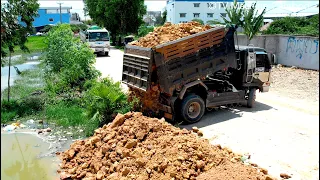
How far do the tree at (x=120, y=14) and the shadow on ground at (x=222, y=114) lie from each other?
28.9m

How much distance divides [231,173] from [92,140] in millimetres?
3161

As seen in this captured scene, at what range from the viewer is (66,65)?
1359 centimetres

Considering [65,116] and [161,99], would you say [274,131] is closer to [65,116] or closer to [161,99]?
[161,99]

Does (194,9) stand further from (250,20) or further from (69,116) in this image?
(69,116)

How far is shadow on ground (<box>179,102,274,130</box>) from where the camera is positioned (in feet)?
30.2

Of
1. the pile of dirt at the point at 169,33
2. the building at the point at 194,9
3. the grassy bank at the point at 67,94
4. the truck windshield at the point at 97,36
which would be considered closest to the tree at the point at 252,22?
the grassy bank at the point at 67,94

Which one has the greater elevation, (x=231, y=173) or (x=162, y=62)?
(x=162, y=62)

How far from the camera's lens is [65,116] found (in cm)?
998

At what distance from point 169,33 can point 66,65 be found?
6.16 metres

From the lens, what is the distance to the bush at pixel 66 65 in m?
12.9

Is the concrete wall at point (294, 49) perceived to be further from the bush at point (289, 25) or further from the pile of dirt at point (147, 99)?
the pile of dirt at point (147, 99)

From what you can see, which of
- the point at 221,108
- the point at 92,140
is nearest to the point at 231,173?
the point at 92,140

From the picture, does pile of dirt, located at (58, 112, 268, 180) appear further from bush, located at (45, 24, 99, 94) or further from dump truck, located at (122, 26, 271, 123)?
Result: bush, located at (45, 24, 99, 94)

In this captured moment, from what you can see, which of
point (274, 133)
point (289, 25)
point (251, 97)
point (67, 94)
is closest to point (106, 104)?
point (67, 94)
